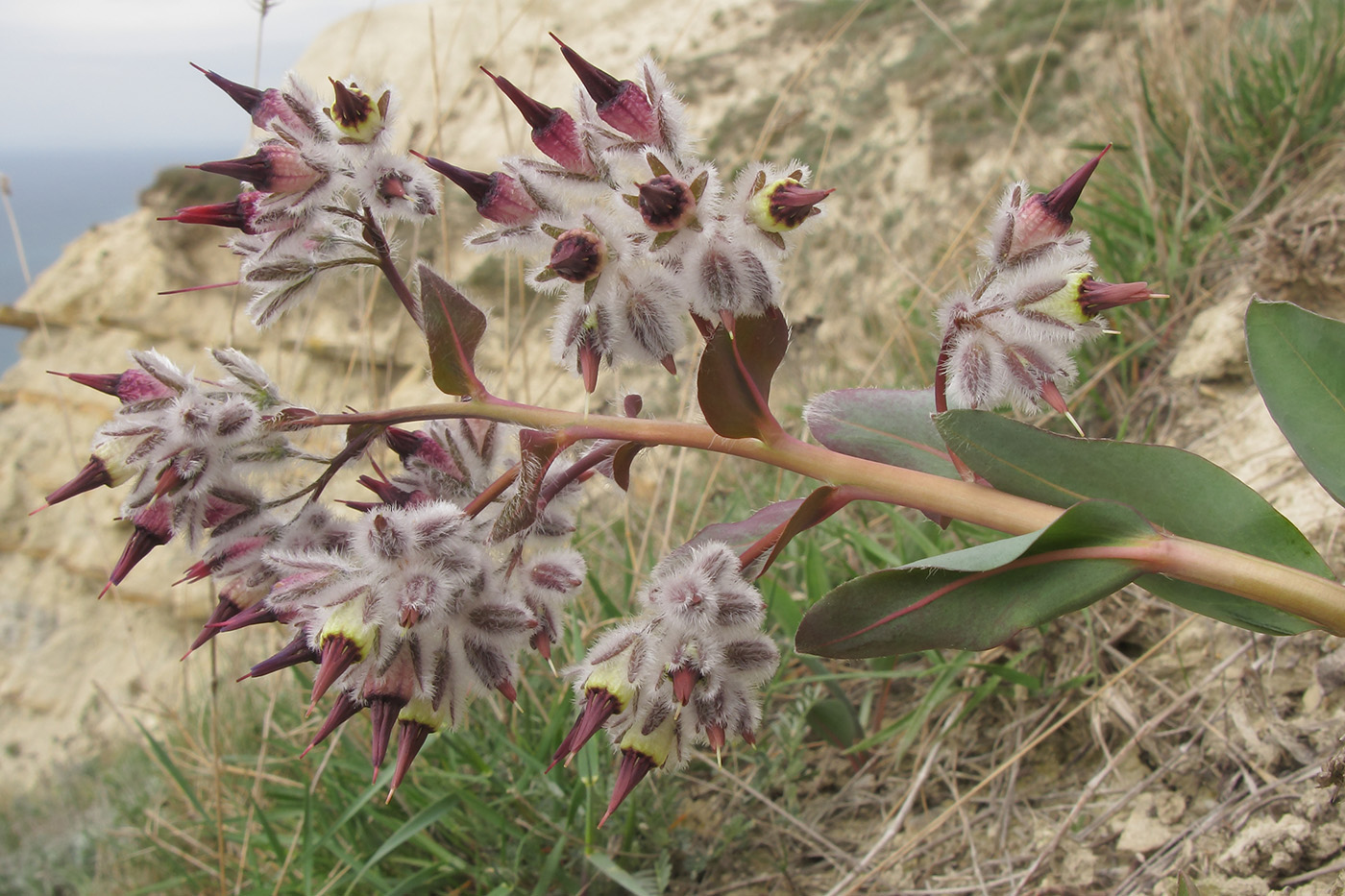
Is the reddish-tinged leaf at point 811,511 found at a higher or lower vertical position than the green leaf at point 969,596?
higher

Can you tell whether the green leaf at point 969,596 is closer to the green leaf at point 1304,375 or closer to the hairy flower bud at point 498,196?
the green leaf at point 1304,375

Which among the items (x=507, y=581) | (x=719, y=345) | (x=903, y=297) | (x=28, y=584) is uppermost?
(x=719, y=345)

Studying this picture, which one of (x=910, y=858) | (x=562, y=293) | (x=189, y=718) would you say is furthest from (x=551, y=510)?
(x=189, y=718)

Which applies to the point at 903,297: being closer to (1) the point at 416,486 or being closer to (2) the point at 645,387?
(1) the point at 416,486

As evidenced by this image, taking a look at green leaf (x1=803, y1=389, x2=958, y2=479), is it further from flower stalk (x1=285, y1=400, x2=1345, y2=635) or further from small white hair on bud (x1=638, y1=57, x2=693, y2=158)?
small white hair on bud (x1=638, y1=57, x2=693, y2=158)

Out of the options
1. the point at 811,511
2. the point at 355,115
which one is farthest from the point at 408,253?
the point at 811,511

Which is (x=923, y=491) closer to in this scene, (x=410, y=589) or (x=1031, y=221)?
(x=1031, y=221)

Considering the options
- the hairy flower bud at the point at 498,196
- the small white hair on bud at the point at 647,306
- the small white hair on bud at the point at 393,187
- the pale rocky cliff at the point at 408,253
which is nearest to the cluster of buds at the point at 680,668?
the small white hair on bud at the point at 647,306
